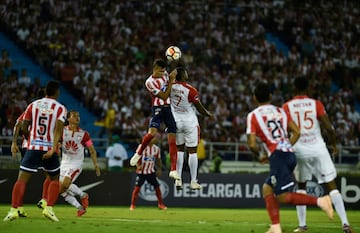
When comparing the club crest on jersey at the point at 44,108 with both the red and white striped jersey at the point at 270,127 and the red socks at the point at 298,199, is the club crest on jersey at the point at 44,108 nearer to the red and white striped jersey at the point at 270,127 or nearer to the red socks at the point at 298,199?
the red and white striped jersey at the point at 270,127

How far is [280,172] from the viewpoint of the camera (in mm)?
13461

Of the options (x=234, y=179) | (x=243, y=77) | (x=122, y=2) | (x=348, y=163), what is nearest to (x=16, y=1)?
(x=122, y=2)

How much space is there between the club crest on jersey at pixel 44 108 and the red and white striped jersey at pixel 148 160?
9231mm

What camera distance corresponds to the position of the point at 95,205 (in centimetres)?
2734

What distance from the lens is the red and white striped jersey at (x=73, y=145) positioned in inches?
792

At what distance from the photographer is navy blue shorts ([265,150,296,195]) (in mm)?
13438

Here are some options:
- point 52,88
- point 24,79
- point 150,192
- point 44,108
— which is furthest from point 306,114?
point 24,79

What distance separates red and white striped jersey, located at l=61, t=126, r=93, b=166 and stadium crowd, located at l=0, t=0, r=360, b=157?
884 cm

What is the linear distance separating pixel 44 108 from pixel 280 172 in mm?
5096

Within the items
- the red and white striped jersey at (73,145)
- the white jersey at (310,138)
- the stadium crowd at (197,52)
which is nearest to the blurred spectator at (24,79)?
the stadium crowd at (197,52)

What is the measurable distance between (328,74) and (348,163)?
22.3 ft

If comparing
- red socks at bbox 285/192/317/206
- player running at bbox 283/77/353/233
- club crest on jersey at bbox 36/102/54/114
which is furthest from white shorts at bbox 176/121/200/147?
red socks at bbox 285/192/317/206

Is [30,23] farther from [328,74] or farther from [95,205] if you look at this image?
[328,74]

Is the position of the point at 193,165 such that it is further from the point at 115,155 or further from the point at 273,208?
the point at 115,155
